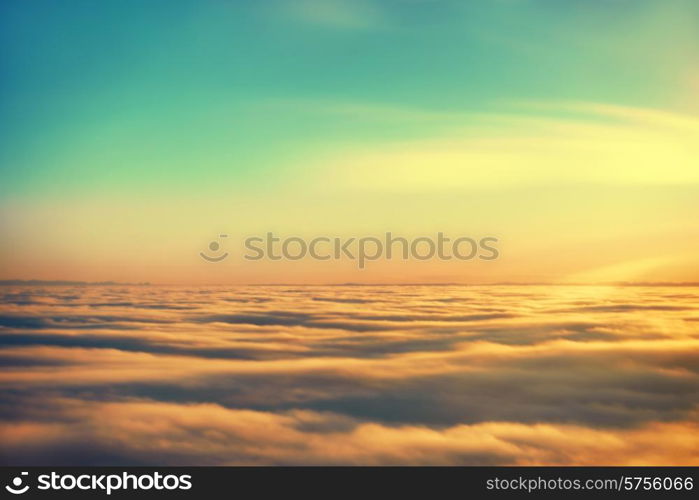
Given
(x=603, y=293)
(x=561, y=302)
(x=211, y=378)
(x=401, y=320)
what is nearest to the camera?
(x=211, y=378)

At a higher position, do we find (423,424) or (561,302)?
(561,302)

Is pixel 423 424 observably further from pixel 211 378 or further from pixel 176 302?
pixel 176 302

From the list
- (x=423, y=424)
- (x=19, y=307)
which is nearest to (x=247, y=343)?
(x=19, y=307)

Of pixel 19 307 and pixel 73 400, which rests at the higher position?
pixel 19 307

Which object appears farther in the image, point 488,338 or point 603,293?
point 488,338
